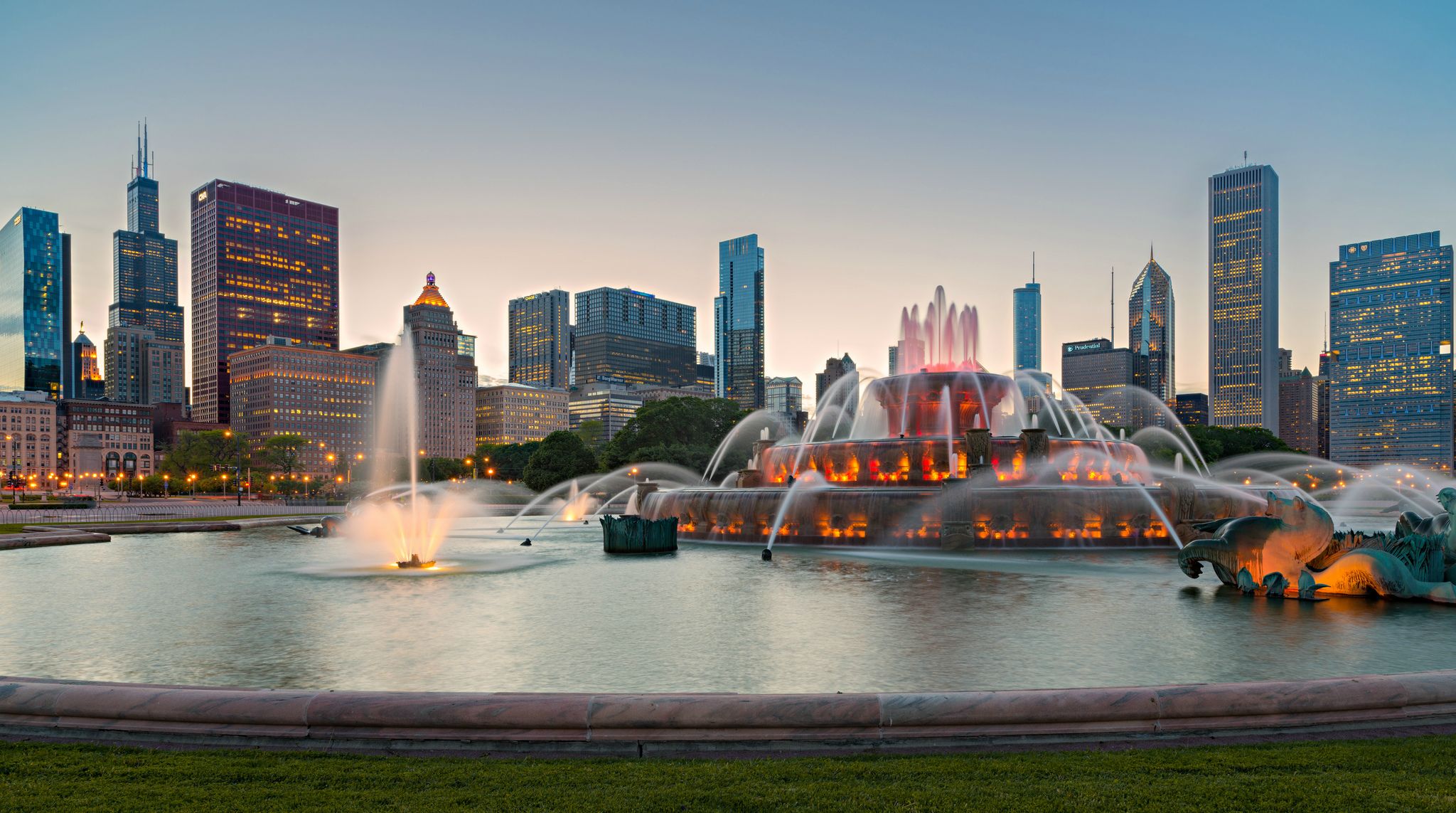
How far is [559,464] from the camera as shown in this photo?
106250 mm

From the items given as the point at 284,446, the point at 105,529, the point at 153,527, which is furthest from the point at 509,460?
the point at 105,529

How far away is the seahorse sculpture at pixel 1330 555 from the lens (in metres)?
17.9

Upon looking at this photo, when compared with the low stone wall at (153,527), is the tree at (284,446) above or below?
below

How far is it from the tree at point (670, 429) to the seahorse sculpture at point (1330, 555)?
83010 millimetres

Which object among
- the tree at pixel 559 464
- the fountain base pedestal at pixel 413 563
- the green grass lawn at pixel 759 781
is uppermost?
the green grass lawn at pixel 759 781

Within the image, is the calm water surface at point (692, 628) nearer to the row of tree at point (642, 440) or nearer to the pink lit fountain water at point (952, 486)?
the pink lit fountain water at point (952, 486)

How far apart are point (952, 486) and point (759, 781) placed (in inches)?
1014

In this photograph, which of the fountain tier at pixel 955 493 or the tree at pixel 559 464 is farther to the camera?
the tree at pixel 559 464

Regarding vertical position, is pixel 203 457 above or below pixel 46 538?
below

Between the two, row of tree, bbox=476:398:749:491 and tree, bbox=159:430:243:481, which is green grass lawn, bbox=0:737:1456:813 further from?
tree, bbox=159:430:243:481

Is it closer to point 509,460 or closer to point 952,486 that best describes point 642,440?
point 509,460

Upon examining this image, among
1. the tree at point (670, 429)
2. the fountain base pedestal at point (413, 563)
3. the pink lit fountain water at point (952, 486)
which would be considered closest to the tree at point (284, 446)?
the tree at point (670, 429)

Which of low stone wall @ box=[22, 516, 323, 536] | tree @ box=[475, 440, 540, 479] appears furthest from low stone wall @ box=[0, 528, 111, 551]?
tree @ box=[475, 440, 540, 479]

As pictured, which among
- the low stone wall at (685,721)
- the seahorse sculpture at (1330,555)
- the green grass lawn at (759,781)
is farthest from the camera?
the seahorse sculpture at (1330,555)
